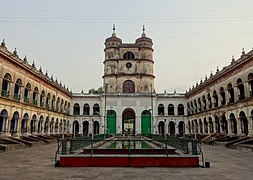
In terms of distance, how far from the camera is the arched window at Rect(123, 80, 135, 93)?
162ft

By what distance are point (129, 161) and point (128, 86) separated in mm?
38818

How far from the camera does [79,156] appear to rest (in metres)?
11.0

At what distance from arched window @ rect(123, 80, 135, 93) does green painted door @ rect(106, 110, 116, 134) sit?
6.24 m

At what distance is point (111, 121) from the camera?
150 feet

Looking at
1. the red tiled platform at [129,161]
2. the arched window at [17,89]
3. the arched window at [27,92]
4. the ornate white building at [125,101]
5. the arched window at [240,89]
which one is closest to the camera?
the red tiled platform at [129,161]

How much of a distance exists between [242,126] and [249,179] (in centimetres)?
2039

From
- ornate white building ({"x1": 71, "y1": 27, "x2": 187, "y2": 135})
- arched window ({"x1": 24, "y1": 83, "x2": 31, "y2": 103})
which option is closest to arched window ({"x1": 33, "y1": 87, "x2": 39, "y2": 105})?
arched window ({"x1": 24, "y1": 83, "x2": 31, "y2": 103})

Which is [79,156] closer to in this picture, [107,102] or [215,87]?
[215,87]

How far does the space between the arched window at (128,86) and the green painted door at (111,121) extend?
20.5 ft

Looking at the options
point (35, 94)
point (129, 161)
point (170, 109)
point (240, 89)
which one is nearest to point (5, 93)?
point (35, 94)

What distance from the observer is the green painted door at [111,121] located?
45.5 m

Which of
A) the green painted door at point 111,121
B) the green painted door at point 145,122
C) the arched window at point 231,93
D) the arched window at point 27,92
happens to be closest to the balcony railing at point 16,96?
the arched window at point 27,92

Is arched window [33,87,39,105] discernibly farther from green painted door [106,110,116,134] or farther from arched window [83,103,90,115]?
green painted door [106,110,116,134]

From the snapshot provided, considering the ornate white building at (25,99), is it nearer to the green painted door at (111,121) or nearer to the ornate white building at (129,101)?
the ornate white building at (129,101)
